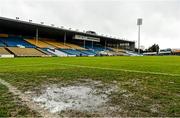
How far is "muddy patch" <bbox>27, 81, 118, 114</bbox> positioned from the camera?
5.41 meters

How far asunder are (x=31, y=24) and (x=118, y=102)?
174 ft

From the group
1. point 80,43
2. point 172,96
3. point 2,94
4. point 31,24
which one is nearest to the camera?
point 172,96

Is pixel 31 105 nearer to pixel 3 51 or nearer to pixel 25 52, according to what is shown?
pixel 3 51

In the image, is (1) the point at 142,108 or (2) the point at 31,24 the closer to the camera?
(1) the point at 142,108

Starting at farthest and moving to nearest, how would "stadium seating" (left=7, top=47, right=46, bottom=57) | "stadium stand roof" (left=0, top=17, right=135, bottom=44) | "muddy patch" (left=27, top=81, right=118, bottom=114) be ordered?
1. "stadium stand roof" (left=0, top=17, right=135, bottom=44)
2. "stadium seating" (left=7, top=47, right=46, bottom=57)
3. "muddy patch" (left=27, top=81, right=118, bottom=114)

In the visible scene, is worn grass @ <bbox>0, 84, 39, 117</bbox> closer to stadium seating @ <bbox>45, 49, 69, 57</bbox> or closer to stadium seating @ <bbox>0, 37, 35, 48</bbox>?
stadium seating @ <bbox>0, 37, 35, 48</bbox>

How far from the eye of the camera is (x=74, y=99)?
6.37 m

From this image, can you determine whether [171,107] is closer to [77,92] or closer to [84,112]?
[84,112]

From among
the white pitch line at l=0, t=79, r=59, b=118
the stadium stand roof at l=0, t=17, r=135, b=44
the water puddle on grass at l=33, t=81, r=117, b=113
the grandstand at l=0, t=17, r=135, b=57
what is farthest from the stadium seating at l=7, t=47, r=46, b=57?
the water puddle on grass at l=33, t=81, r=117, b=113

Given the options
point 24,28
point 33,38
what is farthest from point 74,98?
point 33,38

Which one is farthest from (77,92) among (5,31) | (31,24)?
(5,31)

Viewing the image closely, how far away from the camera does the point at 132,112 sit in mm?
5004

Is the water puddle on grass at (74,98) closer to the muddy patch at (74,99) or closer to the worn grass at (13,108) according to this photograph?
the muddy patch at (74,99)

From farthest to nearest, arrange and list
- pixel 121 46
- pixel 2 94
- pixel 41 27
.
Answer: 1. pixel 121 46
2. pixel 41 27
3. pixel 2 94
